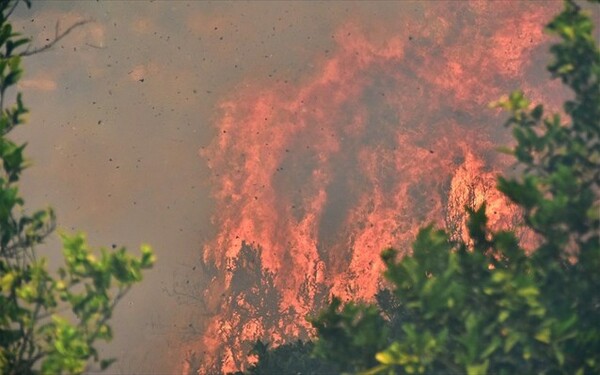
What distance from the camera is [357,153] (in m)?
47.9

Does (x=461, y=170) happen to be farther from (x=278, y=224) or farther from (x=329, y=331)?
(x=329, y=331)

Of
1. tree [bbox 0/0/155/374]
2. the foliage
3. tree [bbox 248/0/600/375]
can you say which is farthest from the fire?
tree [bbox 0/0/155/374]

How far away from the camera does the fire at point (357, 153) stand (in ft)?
143

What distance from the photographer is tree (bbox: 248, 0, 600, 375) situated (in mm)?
6164

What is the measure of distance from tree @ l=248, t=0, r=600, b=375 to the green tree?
10mm

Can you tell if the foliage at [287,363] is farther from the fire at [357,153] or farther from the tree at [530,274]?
the fire at [357,153]

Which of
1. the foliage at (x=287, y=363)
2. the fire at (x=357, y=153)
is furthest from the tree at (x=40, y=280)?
the fire at (x=357, y=153)

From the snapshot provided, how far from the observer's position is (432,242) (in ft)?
21.3

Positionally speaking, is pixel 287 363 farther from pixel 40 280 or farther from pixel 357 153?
pixel 357 153

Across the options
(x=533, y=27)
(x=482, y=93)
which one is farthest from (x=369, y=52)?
(x=533, y=27)

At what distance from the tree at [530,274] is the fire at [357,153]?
116 feet

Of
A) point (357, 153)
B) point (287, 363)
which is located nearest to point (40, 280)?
point (287, 363)

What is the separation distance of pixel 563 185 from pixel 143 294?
48.6 metres

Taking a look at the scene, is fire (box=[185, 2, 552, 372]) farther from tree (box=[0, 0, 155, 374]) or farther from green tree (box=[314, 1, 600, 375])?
tree (box=[0, 0, 155, 374])
